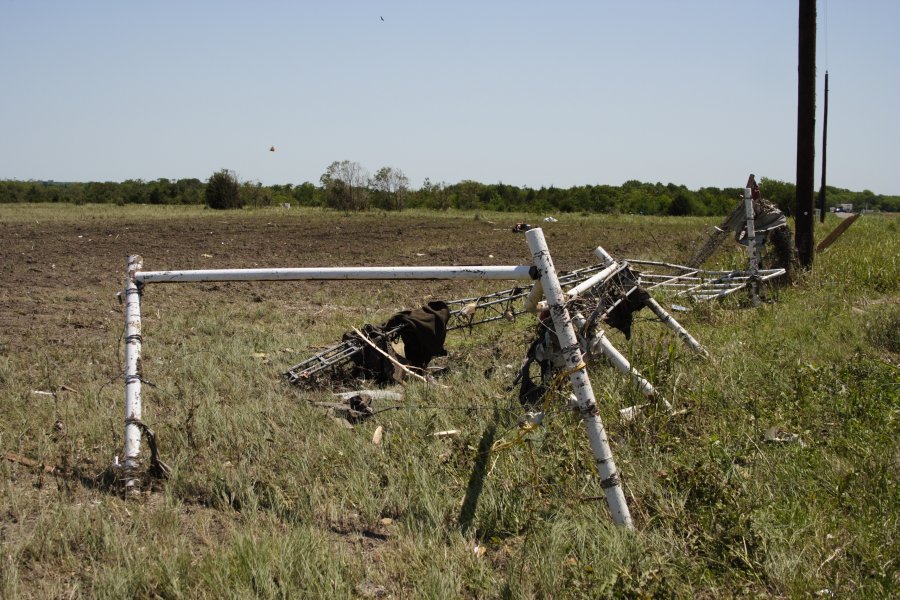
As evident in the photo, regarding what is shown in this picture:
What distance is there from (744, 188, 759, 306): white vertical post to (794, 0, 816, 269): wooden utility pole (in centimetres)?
143

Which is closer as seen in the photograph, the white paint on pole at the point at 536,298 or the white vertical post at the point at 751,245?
the white paint on pole at the point at 536,298

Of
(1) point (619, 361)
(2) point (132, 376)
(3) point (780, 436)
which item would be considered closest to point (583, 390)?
(1) point (619, 361)

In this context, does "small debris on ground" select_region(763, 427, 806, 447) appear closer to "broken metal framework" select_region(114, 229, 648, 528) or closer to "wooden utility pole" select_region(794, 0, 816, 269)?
"broken metal framework" select_region(114, 229, 648, 528)

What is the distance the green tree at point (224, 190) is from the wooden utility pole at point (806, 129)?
31811 millimetres

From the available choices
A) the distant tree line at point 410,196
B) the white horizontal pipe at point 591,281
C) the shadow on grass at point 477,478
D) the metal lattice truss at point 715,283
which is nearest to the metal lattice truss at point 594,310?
the white horizontal pipe at point 591,281

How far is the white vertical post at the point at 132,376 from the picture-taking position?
3.88 m

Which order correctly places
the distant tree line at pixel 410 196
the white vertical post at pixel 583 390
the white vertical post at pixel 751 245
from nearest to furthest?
the white vertical post at pixel 583 390 → the white vertical post at pixel 751 245 → the distant tree line at pixel 410 196

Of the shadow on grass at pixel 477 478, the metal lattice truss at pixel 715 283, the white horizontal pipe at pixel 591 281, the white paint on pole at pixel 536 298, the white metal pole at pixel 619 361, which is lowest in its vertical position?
the shadow on grass at pixel 477 478

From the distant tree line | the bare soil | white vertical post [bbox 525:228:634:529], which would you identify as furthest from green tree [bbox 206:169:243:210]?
white vertical post [bbox 525:228:634:529]

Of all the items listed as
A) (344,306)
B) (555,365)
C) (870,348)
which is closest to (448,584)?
(555,365)

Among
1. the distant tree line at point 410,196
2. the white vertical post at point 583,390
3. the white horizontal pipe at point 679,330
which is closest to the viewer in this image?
the white vertical post at point 583,390

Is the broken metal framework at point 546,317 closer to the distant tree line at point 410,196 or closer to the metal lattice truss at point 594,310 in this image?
the metal lattice truss at point 594,310

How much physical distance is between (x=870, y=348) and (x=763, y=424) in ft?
6.76

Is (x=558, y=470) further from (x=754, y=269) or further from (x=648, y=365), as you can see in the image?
(x=754, y=269)
